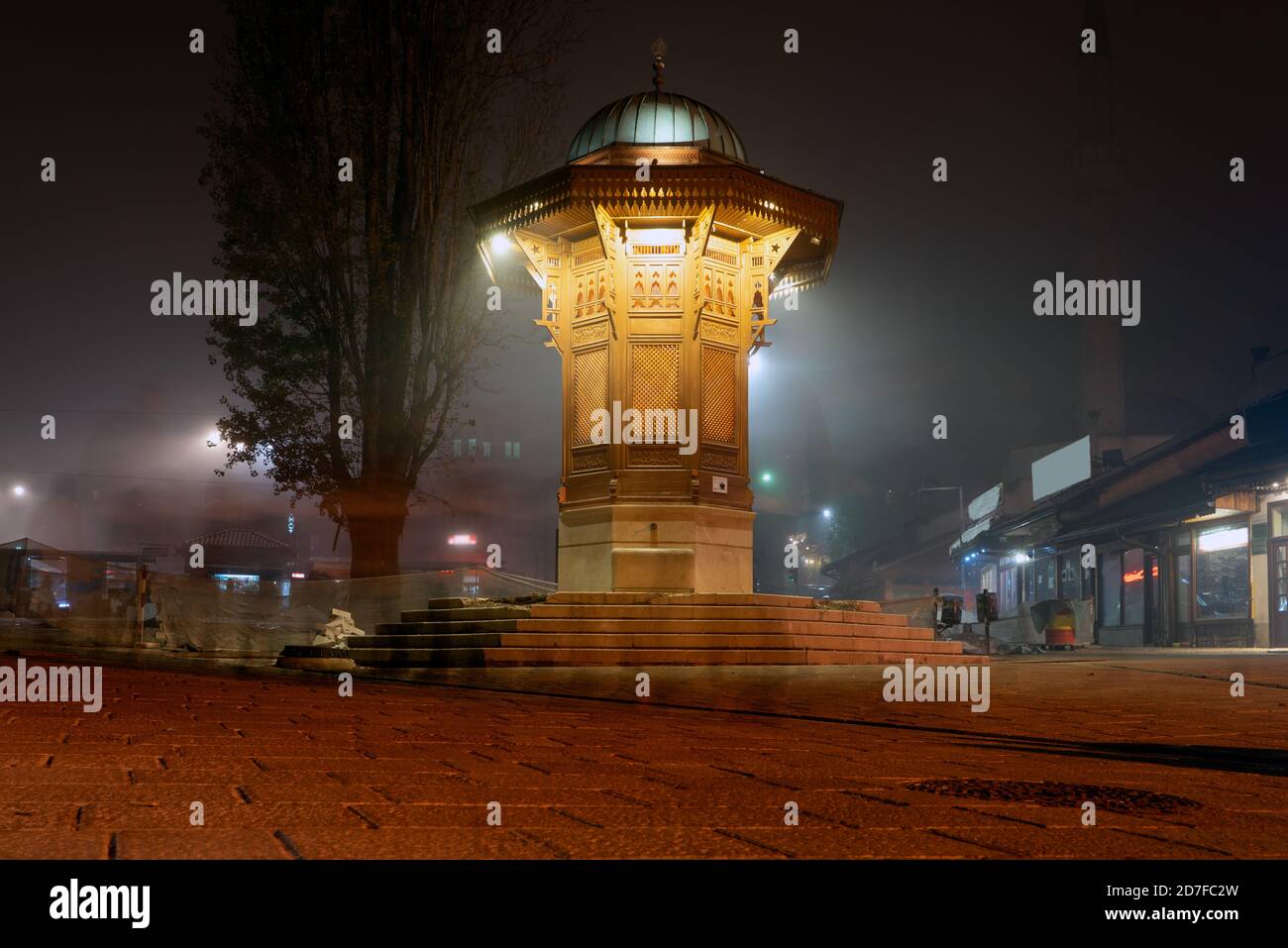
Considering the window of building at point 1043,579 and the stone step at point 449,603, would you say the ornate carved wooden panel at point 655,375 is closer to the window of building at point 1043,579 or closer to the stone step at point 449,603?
the stone step at point 449,603

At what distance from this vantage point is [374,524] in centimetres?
2198

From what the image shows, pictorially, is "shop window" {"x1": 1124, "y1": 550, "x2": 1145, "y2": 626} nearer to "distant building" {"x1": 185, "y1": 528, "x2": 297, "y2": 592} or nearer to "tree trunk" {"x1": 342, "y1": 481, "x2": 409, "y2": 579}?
"tree trunk" {"x1": 342, "y1": 481, "x2": 409, "y2": 579}

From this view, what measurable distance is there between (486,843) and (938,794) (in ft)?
6.47

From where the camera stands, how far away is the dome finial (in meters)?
19.9

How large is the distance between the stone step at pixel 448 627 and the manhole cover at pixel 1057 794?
11.0m

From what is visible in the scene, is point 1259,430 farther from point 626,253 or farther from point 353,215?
point 353,215

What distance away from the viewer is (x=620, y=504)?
1808 centimetres

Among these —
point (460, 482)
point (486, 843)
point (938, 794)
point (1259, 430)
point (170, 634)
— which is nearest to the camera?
point (486, 843)

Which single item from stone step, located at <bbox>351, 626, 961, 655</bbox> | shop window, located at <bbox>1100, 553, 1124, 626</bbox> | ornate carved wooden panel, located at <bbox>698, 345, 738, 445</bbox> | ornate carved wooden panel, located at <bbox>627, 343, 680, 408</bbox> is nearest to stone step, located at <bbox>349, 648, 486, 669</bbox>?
stone step, located at <bbox>351, 626, 961, 655</bbox>

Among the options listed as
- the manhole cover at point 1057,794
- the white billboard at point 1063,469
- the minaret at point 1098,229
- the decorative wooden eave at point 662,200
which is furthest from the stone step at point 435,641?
the minaret at point 1098,229

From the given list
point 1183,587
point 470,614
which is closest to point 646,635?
point 470,614

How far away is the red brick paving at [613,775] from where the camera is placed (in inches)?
122

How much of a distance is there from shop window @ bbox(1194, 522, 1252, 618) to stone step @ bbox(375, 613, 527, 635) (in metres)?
20.8
